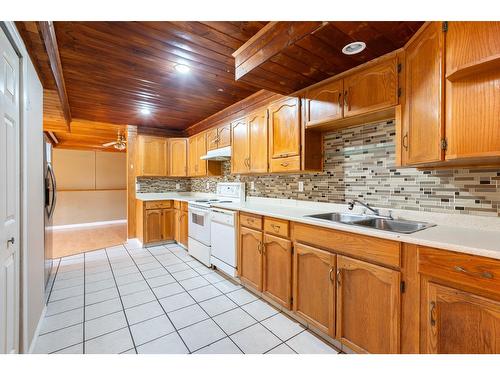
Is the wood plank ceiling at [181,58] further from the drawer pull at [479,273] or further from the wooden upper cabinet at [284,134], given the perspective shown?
the drawer pull at [479,273]

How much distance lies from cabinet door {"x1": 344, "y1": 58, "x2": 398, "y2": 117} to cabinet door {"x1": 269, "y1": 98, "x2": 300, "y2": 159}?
0.54 m

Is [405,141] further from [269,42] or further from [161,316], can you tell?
[161,316]

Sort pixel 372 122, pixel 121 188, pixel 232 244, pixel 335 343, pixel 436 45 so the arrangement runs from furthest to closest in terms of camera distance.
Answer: pixel 121 188, pixel 232 244, pixel 372 122, pixel 335 343, pixel 436 45

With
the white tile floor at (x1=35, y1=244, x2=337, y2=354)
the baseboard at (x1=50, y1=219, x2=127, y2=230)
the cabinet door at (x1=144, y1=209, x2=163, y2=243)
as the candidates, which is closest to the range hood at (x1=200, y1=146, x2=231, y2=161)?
the cabinet door at (x1=144, y1=209, x2=163, y2=243)

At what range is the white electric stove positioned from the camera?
2.69 metres

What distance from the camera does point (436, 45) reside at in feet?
4.17

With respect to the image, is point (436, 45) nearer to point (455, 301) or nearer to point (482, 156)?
point (482, 156)

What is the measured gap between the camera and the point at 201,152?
4.03 metres

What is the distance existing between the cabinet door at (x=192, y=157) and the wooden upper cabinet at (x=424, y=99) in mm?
3366

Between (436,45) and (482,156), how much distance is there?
2.19 feet

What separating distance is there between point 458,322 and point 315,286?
2.75ft

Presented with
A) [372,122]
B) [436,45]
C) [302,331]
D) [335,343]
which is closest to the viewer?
[436,45]

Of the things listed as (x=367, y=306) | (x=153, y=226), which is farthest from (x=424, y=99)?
(x=153, y=226)
